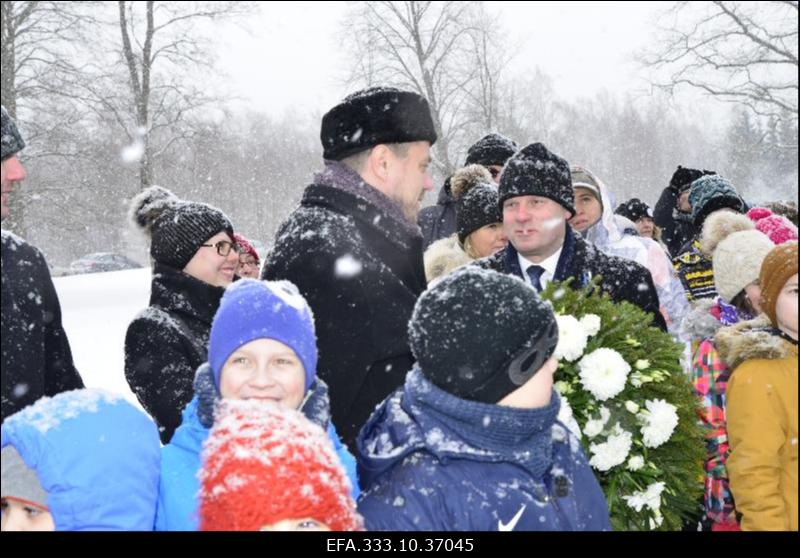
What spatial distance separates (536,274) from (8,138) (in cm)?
246

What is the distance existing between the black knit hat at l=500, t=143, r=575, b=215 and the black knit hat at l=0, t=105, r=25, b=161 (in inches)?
93.6

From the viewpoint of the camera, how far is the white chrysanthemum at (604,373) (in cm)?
264

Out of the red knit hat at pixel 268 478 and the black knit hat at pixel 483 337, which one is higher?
the black knit hat at pixel 483 337

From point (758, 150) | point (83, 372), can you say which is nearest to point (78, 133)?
point (83, 372)

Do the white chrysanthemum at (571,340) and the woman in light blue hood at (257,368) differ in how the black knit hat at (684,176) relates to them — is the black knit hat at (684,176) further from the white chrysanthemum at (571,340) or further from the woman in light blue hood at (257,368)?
the woman in light blue hood at (257,368)

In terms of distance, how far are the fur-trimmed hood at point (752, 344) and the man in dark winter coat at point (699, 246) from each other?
340 centimetres

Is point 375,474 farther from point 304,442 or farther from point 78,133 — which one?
point 78,133

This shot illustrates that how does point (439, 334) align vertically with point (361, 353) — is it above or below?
above

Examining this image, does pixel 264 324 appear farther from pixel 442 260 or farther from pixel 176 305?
pixel 442 260

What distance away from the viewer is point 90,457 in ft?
6.22

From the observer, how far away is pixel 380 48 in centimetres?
2117

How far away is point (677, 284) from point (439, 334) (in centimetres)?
368

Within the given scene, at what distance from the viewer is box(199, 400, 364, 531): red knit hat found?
176 cm

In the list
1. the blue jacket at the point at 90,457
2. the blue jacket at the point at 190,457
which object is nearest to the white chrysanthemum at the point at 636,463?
the blue jacket at the point at 190,457
